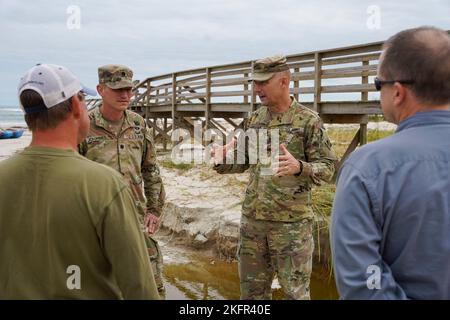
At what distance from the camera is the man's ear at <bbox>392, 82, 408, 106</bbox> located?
1.58 metres

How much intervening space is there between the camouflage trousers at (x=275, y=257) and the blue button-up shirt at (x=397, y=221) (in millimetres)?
1770

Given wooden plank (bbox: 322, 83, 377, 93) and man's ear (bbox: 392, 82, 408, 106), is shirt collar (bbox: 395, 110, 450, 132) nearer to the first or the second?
man's ear (bbox: 392, 82, 408, 106)

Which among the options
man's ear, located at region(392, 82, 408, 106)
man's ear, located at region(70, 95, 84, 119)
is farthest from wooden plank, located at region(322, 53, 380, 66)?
man's ear, located at region(70, 95, 84, 119)

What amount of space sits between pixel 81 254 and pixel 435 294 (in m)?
1.16

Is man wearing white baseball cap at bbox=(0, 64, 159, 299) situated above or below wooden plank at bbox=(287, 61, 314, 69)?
below

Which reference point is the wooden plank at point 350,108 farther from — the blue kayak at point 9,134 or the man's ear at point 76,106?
the blue kayak at point 9,134

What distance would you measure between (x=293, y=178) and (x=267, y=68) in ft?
2.61

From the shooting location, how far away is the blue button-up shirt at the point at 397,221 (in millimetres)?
1495

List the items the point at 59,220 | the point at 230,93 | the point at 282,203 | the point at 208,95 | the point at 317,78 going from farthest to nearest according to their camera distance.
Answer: the point at 208,95 → the point at 230,93 → the point at 317,78 → the point at 282,203 → the point at 59,220

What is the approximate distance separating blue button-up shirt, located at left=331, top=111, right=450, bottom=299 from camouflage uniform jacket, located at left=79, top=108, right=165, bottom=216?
2.28 m

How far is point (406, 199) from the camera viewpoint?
150cm

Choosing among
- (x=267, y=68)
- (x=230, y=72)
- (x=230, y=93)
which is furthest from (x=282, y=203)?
(x=230, y=72)

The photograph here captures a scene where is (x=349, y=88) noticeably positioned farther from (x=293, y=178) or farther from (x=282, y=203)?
(x=282, y=203)
